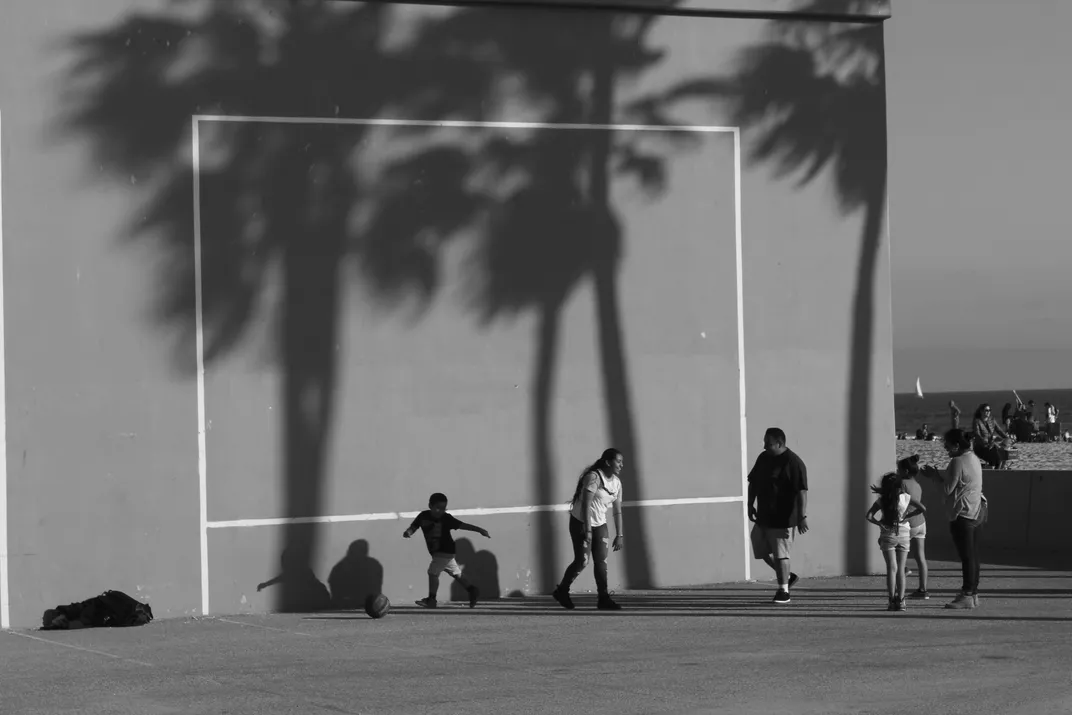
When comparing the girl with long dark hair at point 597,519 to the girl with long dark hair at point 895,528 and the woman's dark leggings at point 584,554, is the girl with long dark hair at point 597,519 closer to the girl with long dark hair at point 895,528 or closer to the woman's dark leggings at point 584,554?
the woman's dark leggings at point 584,554

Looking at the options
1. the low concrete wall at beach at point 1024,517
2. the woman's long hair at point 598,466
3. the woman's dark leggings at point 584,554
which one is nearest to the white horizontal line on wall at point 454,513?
the woman's dark leggings at point 584,554

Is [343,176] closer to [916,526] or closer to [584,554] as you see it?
[584,554]

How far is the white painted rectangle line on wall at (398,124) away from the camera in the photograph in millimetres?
16141

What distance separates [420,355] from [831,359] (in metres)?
4.85

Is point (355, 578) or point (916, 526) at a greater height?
point (916, 526)

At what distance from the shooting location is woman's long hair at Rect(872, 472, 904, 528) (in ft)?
50.5

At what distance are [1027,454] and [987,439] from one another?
458 inches

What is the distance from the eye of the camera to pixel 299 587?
16.4m

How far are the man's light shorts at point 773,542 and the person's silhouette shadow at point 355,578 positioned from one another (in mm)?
3812

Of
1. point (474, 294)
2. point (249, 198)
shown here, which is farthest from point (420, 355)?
point (249, 198)

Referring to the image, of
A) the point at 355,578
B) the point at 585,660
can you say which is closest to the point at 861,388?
the point at 355,578

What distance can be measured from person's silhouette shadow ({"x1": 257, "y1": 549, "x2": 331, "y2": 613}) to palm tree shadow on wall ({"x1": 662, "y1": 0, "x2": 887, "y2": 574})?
6.08 metres

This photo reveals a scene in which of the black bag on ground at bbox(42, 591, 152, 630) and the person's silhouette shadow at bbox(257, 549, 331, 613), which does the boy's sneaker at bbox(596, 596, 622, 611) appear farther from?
the black bag on ground at bbox(42, 591, 152, 630)

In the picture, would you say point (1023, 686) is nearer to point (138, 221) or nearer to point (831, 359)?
point (831, 359)
